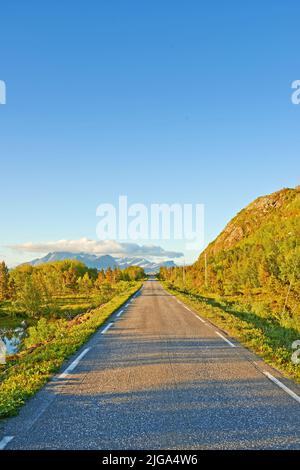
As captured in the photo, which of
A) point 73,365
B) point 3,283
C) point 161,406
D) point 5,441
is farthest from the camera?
point 3,283

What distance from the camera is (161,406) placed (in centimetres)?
582

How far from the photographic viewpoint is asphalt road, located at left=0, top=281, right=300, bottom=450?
4645 millimetres

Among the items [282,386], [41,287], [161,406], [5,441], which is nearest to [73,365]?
[161,406]

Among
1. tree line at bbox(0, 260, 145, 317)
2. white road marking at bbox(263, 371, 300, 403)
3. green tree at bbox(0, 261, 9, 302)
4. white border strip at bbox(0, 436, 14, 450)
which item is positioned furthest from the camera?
green tree at bbox(0, 261, 9, 302)

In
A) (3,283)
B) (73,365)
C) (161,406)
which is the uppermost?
(161,406)

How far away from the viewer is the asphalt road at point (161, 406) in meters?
4.64

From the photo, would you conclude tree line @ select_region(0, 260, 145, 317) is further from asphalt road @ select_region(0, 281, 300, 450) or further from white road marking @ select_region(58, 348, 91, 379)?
asphalt road @ select_region(0, 281, 300, 450)

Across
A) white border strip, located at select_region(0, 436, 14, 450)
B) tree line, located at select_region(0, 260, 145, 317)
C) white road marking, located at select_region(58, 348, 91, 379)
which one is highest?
white border strip, located at select_region(0, 436, 14, 450)

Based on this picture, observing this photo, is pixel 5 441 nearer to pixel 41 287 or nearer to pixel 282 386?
pixel 282 386

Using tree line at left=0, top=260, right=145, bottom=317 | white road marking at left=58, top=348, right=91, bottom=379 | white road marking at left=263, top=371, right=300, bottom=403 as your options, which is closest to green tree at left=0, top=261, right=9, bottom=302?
tree line at left=0, top=260, right=145, bottom=317

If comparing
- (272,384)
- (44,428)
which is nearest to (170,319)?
(272,384)

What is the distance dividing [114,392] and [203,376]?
2.03 metres

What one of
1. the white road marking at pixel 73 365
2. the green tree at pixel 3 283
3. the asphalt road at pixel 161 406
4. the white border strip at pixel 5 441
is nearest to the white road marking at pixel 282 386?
the asphalt road at pixel 161 406
